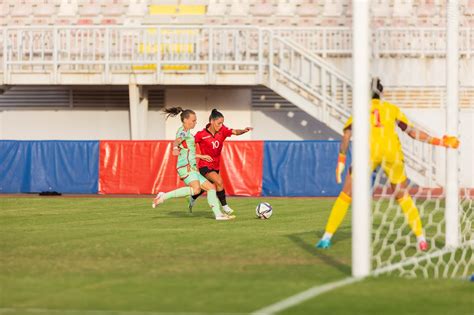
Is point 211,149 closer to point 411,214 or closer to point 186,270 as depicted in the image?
point 411,214

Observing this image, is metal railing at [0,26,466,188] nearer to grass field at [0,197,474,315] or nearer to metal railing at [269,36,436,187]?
metal railing at [269,36,436,187]

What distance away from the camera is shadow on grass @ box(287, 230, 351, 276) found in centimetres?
1235

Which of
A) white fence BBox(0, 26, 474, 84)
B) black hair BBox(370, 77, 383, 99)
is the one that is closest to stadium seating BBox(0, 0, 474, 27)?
white fence BBox(0, 26, 474, 84)

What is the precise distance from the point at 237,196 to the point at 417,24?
29.9 ft

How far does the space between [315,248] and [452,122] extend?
7.47 ft

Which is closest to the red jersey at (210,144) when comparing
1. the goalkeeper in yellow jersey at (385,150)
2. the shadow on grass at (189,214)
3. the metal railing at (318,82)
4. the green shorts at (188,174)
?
the green shorts at (188,174)

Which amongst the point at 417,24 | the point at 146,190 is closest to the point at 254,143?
the point at 146,190

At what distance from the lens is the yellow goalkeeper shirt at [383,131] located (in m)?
14.0

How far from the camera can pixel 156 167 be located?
102 feet

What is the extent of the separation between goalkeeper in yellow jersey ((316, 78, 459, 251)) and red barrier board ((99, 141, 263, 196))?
15.8 m

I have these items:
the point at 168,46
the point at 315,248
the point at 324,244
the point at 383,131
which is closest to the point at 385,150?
the point at 383,131

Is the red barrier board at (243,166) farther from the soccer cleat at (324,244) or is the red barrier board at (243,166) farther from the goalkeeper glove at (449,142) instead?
the goalkeeper glove at (449,142)

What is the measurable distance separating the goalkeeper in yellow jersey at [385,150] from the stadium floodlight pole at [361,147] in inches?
99.5

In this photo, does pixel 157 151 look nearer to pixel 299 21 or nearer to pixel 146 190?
pixel 146 190
